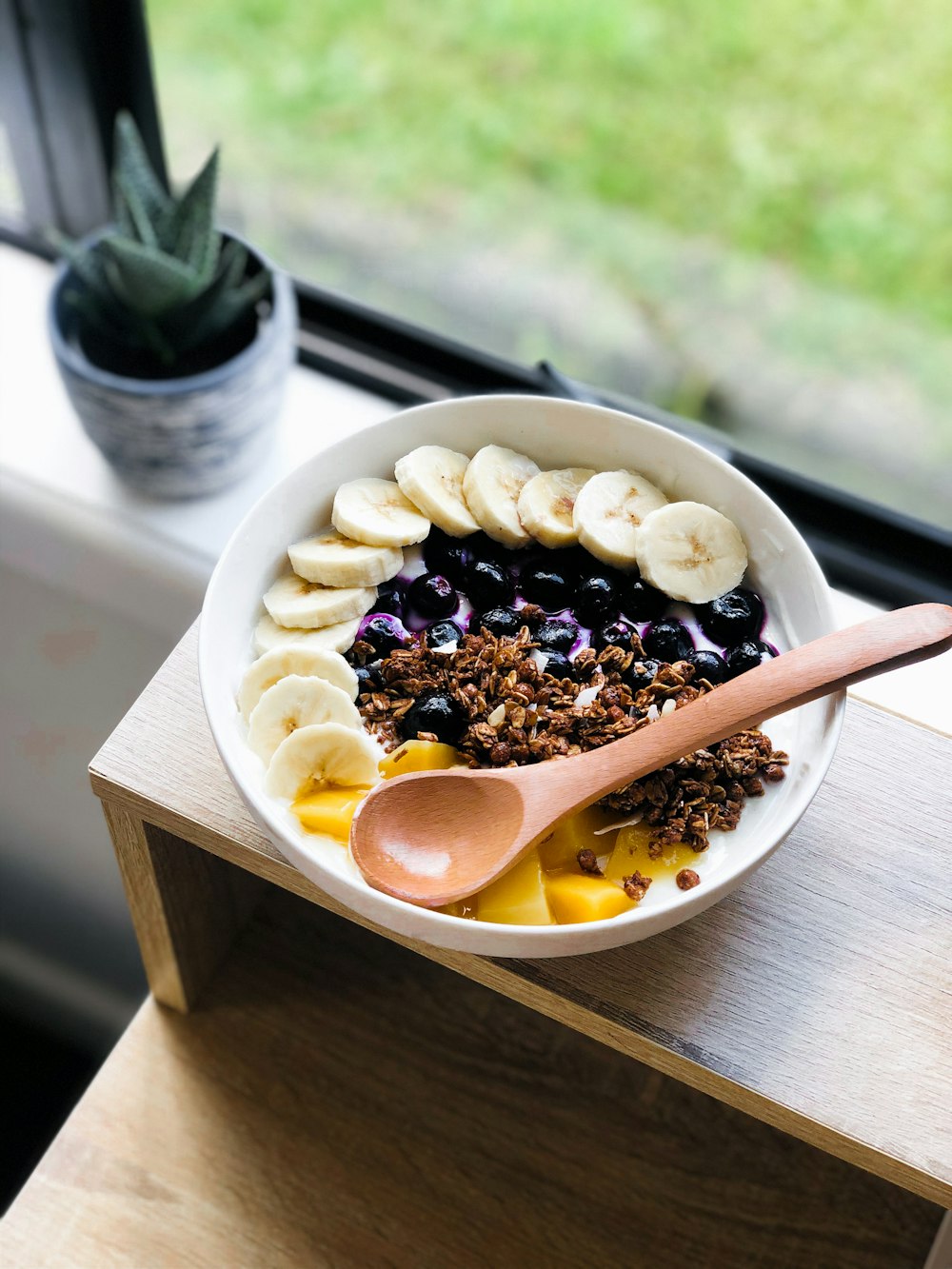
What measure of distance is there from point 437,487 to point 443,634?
9 centimetres

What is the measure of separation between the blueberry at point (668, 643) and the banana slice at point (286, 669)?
6.8 inches

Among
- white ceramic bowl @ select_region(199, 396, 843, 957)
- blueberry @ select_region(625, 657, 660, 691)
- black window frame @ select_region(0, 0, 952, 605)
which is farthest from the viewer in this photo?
black window frame @ select_region(0, 0, 952, 605)

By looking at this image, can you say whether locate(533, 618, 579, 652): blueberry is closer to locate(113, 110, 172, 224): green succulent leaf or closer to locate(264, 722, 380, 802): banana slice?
locate(264, 722, 380, 802): banana slice

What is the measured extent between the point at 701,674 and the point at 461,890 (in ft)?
0.63

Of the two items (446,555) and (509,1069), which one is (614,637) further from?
(509,1069)

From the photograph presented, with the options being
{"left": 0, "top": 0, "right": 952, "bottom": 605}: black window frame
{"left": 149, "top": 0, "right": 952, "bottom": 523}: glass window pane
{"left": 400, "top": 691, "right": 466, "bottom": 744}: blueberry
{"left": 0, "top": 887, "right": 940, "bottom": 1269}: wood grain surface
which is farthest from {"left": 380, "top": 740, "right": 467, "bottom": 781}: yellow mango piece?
{"left": 149, "top": 0, "right": 952, "bottom": 523}: glass window pane

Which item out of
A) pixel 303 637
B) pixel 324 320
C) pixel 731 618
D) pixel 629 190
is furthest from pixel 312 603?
pixel 629 190

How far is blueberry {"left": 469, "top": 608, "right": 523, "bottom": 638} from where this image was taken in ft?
2.36

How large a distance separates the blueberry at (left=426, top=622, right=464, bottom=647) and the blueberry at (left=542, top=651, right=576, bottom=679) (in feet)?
0.18

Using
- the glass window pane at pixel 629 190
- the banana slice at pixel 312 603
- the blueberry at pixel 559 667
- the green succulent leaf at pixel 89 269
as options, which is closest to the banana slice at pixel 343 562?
the banana slice at pixel 312 603

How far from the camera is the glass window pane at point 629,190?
1.26 m

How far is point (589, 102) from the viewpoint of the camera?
1307 mm

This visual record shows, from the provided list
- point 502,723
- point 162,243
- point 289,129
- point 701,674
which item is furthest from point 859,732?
point 289,129

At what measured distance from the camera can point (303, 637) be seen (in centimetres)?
71
